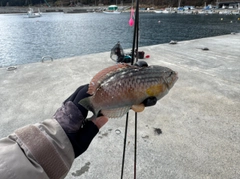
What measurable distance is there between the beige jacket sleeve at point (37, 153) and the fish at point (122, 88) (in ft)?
1.18

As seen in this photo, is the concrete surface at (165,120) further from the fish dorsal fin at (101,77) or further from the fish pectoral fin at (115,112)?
the fish dorsal fin at (101,77)

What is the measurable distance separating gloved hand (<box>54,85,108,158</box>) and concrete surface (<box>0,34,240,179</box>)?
1336 millimetres

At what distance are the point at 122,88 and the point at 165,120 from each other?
8.73ft

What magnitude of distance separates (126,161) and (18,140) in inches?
79.3

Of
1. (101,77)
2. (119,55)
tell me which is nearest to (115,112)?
(101,77)

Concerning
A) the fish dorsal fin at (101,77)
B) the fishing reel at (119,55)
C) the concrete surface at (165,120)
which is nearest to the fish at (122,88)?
the fish dorsal fin at (101,77)

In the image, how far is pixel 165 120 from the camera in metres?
4.09

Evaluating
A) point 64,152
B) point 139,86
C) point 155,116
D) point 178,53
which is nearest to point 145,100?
point 139,86

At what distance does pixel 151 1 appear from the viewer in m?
129

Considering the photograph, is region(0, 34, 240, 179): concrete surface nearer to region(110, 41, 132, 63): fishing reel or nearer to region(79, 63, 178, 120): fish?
region(110, 41, 132, 63): fishing reel

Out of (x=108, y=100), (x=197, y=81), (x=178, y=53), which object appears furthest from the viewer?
A: (x=178, y=53)

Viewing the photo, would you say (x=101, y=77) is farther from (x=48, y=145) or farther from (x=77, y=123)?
(x=48, y=145)

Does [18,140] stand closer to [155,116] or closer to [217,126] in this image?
[155,116]

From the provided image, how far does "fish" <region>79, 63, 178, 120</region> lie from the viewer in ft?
5.55
